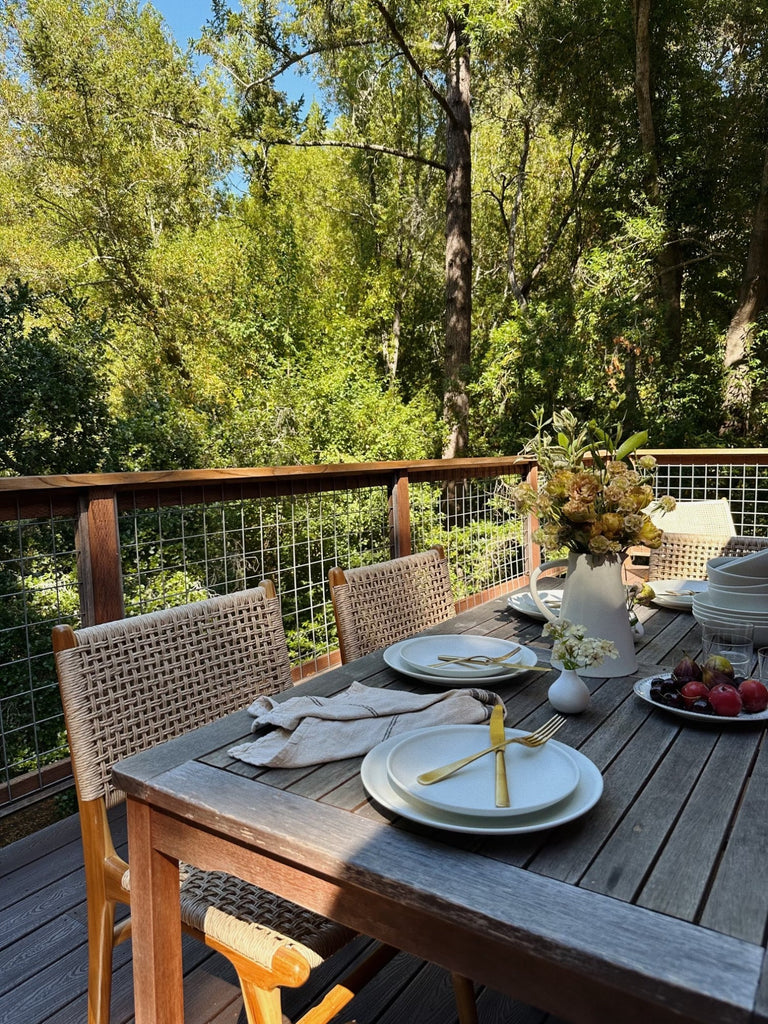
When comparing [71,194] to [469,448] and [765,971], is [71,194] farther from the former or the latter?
[765,971]

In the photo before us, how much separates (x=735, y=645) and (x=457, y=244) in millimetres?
8973

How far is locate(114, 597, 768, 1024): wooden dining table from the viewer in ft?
2.09

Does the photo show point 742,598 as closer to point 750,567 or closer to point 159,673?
point 750,567

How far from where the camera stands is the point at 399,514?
350cm

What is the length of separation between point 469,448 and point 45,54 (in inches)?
342

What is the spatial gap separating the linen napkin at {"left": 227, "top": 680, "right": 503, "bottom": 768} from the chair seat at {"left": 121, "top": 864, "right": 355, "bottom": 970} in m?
0.27

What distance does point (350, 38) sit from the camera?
9.45 meters

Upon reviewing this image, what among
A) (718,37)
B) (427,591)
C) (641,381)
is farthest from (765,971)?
(718,37)

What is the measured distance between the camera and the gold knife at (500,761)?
0.86 m

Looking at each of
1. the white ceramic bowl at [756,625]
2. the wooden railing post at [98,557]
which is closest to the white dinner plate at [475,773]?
the white ceramic bowl at [756,625]

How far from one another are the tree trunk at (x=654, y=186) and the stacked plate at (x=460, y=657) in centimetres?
842

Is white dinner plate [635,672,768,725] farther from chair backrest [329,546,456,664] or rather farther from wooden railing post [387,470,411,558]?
wooden railing post [387,470,411,558]

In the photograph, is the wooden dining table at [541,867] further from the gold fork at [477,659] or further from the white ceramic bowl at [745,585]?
the white ceramic bowl at [745,585]

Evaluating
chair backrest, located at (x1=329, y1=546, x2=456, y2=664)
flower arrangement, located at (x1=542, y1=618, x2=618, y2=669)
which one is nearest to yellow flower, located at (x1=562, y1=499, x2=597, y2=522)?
flower arrangement, located at (x1=542, y1=618, x2=618, y2=669)
